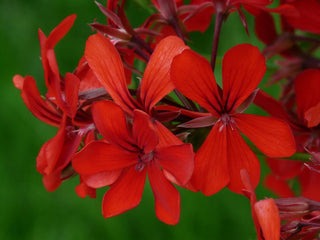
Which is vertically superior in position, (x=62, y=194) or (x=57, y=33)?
(x=57, y=33)

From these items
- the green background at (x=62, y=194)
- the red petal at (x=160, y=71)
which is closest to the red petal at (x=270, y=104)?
the red petal at (x=160, y=71)

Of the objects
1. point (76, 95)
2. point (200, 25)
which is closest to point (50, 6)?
point (200, 25)

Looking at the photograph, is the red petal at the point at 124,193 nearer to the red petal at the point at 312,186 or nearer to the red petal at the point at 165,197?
the red petal at the point at 165,197

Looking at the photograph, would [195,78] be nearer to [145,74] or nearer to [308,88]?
[145,74]

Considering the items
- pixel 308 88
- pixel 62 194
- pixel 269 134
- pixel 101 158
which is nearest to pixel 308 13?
pixel 308 88

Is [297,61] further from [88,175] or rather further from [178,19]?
[88,175]

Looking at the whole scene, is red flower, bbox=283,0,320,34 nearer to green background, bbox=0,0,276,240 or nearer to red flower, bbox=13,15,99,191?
red flower, bbox=13,15,99,191
